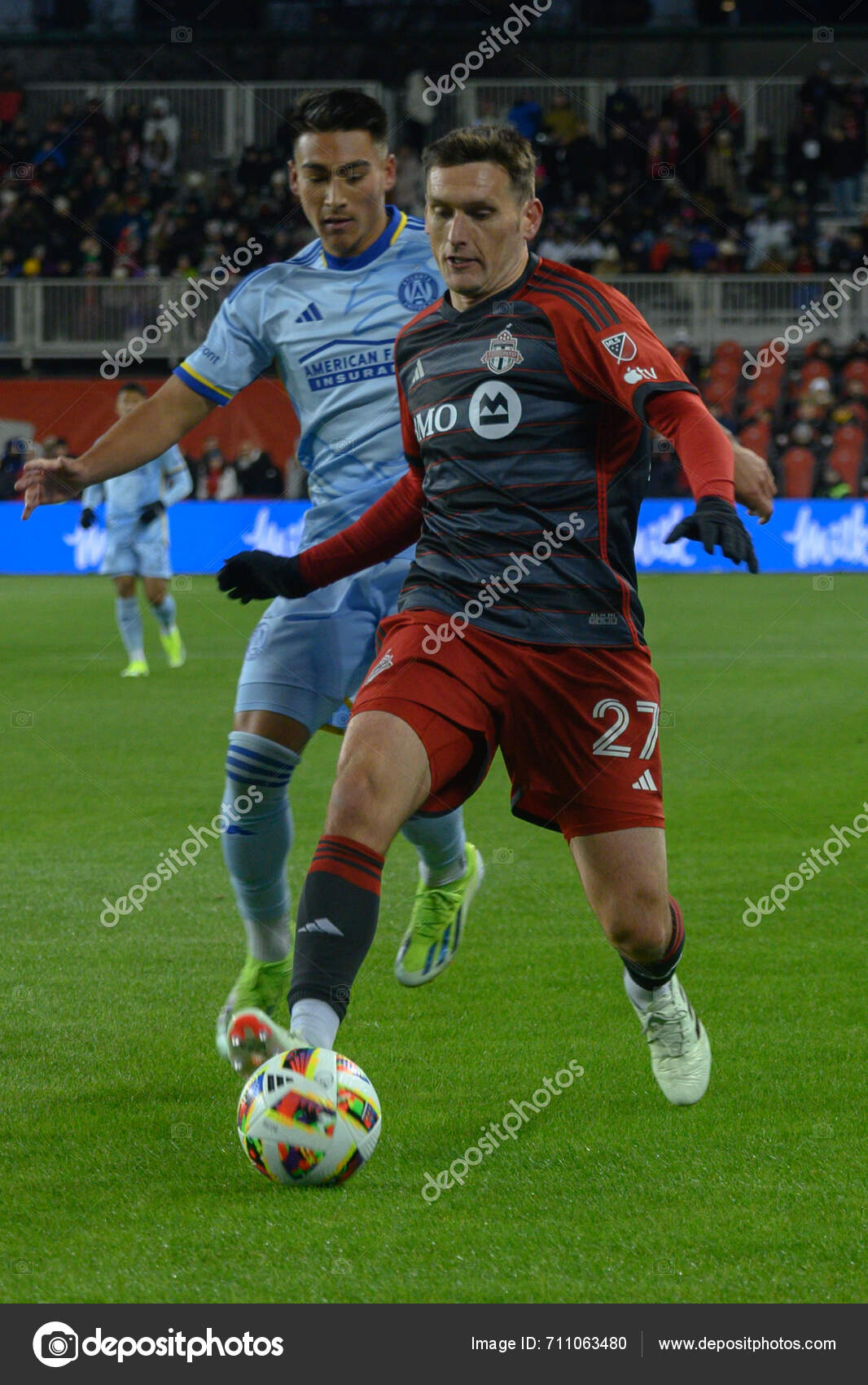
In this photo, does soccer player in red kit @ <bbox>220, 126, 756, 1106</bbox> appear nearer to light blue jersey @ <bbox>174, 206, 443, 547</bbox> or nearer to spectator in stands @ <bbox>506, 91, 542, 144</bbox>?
light blue jersey @ <bbox>174, 206, 443, 547</bbox>

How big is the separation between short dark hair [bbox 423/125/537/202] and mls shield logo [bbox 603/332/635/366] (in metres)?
0.42

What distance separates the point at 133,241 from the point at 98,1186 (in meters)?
26.7

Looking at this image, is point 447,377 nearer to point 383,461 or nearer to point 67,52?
point 383,461

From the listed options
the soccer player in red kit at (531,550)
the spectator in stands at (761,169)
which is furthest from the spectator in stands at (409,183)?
the soccer player in red kit at (531,550)

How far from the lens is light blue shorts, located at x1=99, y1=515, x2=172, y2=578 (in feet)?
45.5

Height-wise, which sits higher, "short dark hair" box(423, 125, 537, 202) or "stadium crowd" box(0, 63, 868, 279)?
"short dark hair" box(423, 125, 537, 202)

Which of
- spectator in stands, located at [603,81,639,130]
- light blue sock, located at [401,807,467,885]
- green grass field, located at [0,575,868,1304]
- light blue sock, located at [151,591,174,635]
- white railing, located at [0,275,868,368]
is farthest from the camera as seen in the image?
spectator in stands, located at [603,81,639,130]

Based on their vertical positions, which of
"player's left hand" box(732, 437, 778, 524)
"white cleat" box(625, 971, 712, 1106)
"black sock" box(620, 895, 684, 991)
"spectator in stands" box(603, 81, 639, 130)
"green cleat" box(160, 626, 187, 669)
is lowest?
"green cleat" box(160, 626, 187, 669)

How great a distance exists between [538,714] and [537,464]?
1.78 ft

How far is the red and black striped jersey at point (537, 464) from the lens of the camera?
11.8 ft
